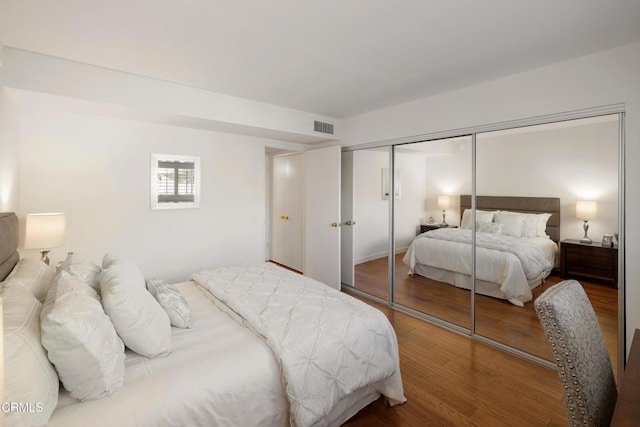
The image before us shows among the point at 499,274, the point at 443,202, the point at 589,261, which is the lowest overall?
the point at 499,274

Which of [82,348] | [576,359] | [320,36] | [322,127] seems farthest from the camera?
[322,127]

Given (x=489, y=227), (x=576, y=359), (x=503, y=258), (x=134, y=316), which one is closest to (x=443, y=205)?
(x=489, y=227)

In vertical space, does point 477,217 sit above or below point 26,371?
above

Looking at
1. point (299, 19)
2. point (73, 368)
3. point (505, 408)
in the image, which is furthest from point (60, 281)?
point (505, 408)

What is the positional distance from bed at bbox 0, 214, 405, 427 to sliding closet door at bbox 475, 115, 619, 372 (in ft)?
5.20

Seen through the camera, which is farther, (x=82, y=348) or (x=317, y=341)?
(x=317, y=341)

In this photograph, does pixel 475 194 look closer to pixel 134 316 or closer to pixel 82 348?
pixel 134 316

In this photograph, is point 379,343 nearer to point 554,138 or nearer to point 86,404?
point 86,404

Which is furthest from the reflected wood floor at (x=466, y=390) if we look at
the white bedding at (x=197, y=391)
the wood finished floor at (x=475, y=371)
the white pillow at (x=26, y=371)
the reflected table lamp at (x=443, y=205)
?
the white pillow at (x=26, y=371)

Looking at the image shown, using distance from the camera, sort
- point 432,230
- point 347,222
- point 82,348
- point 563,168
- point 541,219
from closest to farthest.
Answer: point 82,348 → point 563,168 → point 541,219 → point 432,230 → point 347,222

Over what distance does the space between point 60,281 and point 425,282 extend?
3.41 metres

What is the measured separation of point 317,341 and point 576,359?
3.74ft

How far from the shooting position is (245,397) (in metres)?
1.42

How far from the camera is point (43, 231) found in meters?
2.29
